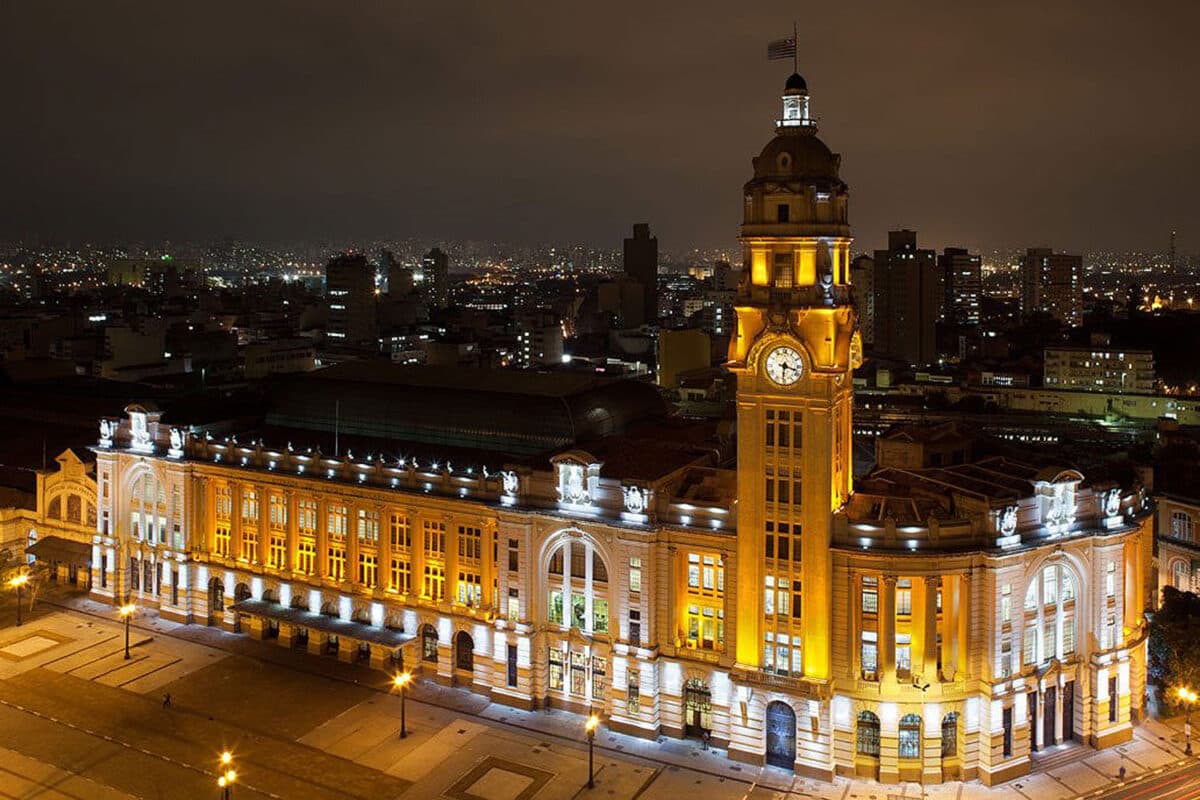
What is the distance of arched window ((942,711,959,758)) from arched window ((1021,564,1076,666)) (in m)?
5.91

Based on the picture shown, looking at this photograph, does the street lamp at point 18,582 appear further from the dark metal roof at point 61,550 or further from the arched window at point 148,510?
the arched window at point 148,510

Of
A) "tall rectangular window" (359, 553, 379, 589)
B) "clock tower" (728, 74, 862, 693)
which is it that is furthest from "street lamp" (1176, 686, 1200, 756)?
"tall rectangular window" (359, 553, 379, 589)

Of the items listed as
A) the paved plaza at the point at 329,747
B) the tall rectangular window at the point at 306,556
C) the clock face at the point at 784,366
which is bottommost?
the paved plaza at the point at 329,747

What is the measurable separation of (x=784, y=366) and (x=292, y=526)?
43.6 meters

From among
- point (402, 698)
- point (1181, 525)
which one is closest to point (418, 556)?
point (402, 698)

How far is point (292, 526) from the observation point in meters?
90.3

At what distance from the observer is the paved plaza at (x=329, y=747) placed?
6738cm

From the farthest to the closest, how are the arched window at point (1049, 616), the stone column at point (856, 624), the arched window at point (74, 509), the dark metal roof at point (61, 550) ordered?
the arched window at point (74, 509), the dark metal roof at point (61, 550), the arched window at point (1049, 616), the stone column at point (856, 624)

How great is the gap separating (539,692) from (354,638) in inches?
Result: 628

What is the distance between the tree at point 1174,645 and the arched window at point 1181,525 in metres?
10.0

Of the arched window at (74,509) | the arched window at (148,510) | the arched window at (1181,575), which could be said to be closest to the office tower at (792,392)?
the arched window at (1181,575)

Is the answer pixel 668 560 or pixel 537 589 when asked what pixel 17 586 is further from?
pixel 668 560

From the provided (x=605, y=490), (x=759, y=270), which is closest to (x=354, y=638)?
(x=605, y=490)

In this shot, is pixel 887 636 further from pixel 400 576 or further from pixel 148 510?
pixel 148 510
